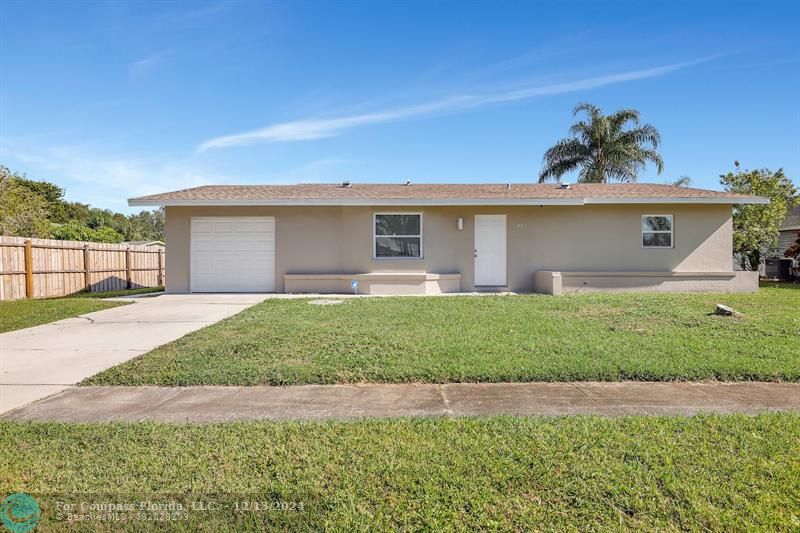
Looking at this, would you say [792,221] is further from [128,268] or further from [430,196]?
[128,268]

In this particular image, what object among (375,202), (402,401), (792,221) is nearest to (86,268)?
(375,202)

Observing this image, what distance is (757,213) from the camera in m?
17.9

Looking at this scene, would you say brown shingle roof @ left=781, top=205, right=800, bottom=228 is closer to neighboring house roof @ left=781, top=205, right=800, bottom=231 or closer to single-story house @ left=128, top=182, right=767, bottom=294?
neighboring house roof @ left=781, top=205, right=800, bottom=231

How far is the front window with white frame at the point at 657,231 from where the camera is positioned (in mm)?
13375

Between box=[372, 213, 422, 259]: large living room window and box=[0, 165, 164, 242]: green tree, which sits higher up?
box=[0, 165, 164, 242]: green tree

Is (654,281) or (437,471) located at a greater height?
(654,281)

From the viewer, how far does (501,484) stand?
8.07 feet

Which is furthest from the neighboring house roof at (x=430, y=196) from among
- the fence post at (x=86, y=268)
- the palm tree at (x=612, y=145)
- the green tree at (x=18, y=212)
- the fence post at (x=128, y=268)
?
the green tree at (x=18, y=212)

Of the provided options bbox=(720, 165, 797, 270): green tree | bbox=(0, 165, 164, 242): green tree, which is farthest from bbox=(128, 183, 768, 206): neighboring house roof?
bbox=(0, 165, 164, 242): green tree

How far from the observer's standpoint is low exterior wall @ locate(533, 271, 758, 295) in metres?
12.9

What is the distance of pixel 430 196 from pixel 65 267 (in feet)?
42.8

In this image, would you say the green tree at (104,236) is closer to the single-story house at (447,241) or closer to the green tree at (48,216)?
the green tree at (48,216)

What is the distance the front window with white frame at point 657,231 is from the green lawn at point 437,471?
1125 cm

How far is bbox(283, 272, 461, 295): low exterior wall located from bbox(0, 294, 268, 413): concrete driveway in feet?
6.73
